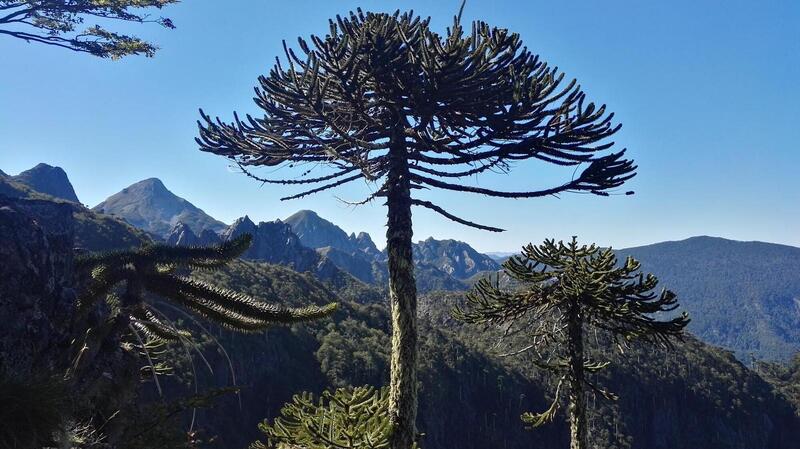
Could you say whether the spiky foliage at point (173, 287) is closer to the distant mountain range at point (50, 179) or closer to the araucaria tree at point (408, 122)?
the araucaria tree at point (408, 122)

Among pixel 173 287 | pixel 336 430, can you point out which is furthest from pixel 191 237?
pixel 336 430

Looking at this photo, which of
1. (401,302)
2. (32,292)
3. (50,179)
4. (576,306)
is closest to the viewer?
(32,292)

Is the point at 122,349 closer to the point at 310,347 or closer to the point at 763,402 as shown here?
the point at 310,347

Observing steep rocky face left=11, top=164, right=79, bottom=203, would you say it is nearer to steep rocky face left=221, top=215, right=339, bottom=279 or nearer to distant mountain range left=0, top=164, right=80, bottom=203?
distant mountain range left=0, top=164, right=80, bottom=203


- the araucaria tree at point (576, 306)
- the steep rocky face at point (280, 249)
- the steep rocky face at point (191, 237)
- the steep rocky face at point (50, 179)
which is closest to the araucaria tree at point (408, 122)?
the araucaria tree at point (576, 306)

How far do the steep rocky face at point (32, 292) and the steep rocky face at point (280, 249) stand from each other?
140349 millimetres

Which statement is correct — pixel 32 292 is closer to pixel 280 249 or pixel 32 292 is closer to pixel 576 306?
pixel 576 306

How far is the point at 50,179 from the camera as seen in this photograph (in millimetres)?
183625

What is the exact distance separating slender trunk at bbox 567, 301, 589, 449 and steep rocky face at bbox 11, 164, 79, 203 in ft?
689

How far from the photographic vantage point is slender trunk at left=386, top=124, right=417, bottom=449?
5742 mm

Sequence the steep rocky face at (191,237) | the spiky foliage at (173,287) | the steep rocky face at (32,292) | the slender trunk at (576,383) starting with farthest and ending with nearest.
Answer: the steep rocky face at (191,237)
the slender trunk at (576,383)
the spiky foliage at (173,287)
the steep rocky face at (32,292)

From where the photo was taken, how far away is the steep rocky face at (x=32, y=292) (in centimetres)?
436

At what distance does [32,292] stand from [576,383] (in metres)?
9.07

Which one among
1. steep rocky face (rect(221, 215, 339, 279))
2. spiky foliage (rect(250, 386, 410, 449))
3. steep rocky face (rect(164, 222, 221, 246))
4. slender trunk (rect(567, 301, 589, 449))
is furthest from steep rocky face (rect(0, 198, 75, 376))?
steep rocky face (rect(221, 215, 339, 279))
